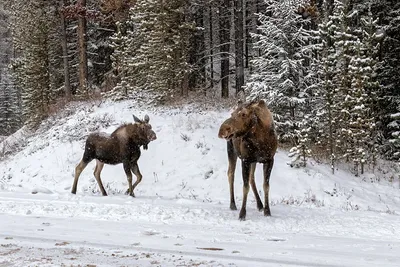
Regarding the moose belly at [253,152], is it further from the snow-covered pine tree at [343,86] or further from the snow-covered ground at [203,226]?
the snow-covered pine tree at [343,86]

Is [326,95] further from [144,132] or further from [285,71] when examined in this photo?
[144,132]

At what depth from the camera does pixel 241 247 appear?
5.18m

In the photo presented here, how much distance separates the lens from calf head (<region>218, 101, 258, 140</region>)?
22.9 feet

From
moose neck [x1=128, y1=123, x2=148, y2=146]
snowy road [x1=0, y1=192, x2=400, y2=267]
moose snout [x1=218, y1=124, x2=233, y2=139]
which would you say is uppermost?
moose snout [x1=218, y1=124, x2=233, y2=139]

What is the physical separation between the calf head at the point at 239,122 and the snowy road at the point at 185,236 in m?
1.34

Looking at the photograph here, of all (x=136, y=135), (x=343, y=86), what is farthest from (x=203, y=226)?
(x=343, y=86)

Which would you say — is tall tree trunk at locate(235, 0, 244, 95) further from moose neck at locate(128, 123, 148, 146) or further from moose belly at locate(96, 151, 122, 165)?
moose belly at locate(96, 151, 122, 165)

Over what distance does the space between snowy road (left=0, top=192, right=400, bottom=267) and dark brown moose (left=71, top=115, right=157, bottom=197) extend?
2705 mm

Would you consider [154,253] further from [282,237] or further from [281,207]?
[281,207]

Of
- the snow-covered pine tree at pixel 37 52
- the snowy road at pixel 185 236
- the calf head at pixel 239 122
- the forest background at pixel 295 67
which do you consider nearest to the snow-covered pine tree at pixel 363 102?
the forest background at pixel 295 67

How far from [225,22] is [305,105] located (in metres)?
20.3

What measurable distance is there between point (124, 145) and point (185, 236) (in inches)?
224

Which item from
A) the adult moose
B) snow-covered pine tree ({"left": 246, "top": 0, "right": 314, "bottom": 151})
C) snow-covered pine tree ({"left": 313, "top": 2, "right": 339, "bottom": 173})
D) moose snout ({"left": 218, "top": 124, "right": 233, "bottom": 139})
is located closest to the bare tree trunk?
snow-covered pine tree ({"left": 246, "top": 0, "right": 314, "bottom": 151})

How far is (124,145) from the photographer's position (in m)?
11.1
